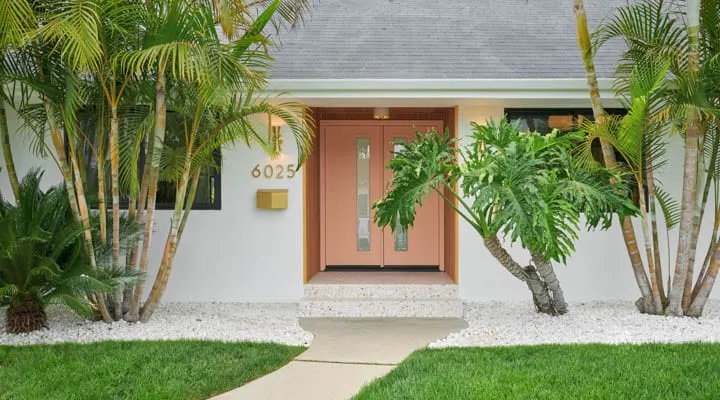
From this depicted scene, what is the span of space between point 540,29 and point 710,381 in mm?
6121

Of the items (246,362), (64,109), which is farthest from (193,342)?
(64,109)

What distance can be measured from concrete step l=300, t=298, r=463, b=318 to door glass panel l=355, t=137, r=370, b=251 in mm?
2084

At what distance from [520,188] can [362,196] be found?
426 cm

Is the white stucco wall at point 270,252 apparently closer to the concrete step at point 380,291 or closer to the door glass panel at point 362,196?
the concrete step at point 380,291

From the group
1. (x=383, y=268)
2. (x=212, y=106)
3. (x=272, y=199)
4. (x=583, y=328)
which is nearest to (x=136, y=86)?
(x=212, y=106)

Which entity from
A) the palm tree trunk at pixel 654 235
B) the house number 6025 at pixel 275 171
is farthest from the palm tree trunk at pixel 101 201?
the palm tree trunk at pixel 654 235

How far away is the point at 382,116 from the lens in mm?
9258

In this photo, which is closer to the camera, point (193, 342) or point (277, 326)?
point (193, 342)

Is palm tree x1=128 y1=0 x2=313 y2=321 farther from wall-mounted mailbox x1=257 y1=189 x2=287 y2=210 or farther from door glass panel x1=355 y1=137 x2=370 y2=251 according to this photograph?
door glass panel x1=355 y1=137 x2=370 y2=251

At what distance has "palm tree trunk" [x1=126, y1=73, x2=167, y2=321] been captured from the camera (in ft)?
19.8

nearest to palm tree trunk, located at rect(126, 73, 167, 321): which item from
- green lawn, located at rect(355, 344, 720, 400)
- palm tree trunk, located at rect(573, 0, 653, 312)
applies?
green lawn, located at rect(355, 344, 720, 400)

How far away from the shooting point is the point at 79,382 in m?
4.73

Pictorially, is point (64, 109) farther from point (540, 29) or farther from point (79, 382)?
point (540, 29)

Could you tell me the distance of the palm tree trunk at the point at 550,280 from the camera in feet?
20.8
